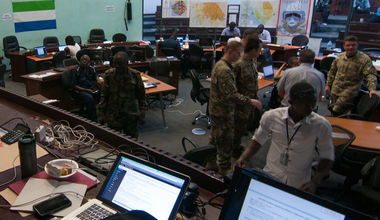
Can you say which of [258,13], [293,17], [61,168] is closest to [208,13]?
[258,13]

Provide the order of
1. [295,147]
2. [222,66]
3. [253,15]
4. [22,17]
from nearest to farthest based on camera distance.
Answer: [295,147] → [222,66] → [22,17] → [253,15]

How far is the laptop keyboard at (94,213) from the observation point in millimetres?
1499

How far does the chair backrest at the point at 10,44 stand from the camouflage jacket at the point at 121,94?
581 centimetres

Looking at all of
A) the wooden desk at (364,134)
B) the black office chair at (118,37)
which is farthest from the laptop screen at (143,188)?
the black office chair at (118,37)

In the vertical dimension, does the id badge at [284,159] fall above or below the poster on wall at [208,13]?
below

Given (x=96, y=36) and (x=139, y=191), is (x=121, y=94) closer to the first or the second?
(x=139, y=191)

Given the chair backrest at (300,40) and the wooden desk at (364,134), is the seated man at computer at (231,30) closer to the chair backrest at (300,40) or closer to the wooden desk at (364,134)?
the chair backrest at (300,40)

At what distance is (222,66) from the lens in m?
3.27

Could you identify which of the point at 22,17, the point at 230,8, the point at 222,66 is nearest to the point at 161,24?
the point at 230,8

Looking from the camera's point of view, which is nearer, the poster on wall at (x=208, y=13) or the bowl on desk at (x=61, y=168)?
the bowl on desk at (x=61, y=168)

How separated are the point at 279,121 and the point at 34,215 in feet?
5.17

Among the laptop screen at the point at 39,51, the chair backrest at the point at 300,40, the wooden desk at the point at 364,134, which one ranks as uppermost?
the chair backrest at the point at 300,40

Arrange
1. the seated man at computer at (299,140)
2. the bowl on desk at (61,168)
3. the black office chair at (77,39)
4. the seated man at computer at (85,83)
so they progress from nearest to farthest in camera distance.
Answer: the bowl on desk at (61,168)
the seated man at computer at (299,140)
the seated man at computer at (85,83)
the black office chair at (77,39)

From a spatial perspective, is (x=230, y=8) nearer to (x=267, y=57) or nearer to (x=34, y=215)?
(x=267, y=57)
